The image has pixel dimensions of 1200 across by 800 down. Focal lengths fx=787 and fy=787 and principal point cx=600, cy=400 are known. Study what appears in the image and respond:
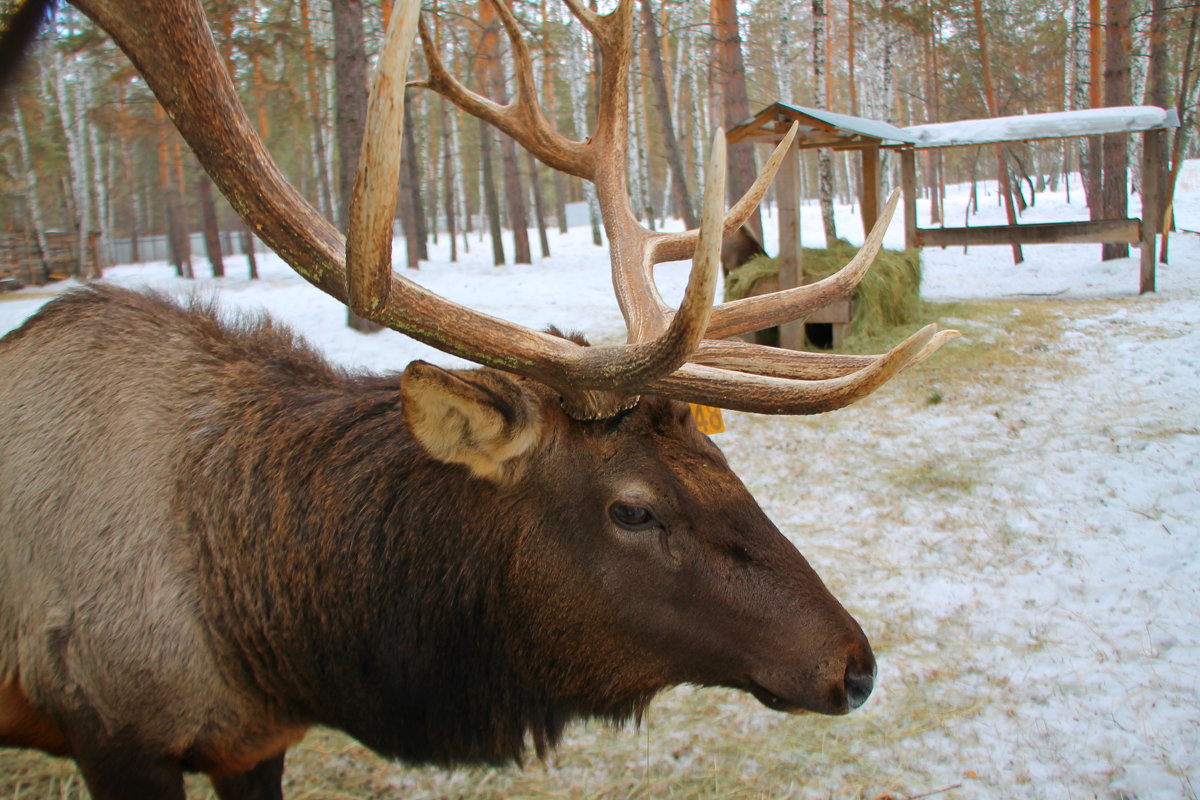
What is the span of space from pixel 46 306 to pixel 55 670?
1175 mm

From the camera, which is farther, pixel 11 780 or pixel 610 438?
pixel 11 780

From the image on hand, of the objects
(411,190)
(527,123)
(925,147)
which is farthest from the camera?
(411,190)

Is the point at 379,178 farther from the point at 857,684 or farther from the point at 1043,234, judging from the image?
the point at 1043,234

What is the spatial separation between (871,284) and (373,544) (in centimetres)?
705

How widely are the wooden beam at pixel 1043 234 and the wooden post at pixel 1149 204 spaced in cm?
11

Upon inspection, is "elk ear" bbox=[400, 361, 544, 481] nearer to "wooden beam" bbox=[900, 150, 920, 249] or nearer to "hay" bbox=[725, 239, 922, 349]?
"hay" bbox=[725, 239, 922, 349]

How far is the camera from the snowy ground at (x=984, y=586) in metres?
2.88

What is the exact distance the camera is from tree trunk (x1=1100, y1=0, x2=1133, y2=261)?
1184cm

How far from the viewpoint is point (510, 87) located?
2562 cm

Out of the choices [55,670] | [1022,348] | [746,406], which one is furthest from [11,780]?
[1022,348]

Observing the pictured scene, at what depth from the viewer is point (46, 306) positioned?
A: 2.54 meters

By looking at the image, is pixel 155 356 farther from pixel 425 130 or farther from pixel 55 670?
pixel 425 130

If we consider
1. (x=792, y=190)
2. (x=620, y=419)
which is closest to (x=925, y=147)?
(x=792, y=190)

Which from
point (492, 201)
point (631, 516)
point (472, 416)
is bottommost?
point (631, 516)
